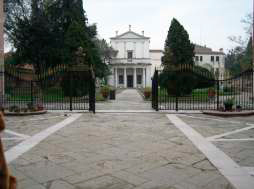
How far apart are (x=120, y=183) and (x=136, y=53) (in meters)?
54.5

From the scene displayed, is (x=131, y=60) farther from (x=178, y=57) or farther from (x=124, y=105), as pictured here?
(x=124, y=105)

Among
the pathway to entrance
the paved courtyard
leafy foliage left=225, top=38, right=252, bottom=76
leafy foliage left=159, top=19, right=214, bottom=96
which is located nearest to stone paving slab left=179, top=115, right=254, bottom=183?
the paved courtyard

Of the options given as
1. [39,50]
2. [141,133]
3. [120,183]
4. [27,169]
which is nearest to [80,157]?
[27,169]

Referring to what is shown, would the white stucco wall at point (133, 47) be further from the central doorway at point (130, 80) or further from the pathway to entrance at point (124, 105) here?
the pathway to entrance at point (124, 105)

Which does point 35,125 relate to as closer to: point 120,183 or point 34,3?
point 120,183

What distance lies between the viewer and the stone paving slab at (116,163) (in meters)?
3.74

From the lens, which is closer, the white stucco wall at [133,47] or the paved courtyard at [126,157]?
the paved courtyard at [126,157]

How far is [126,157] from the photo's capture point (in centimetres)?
502

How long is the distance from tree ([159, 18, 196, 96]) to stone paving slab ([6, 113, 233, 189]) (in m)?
15.0

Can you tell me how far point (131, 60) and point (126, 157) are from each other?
2039 inches

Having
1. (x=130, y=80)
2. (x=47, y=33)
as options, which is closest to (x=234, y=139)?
(x=47, y=33)

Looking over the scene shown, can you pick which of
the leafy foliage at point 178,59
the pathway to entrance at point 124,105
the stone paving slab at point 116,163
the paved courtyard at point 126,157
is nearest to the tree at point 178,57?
the leafy foliage at point 178,59

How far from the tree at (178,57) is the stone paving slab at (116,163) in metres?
15.0

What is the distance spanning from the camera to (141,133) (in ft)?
24.6
